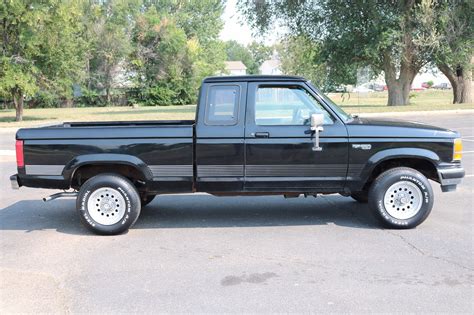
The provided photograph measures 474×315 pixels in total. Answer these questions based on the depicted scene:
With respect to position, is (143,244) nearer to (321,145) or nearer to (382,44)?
(321,145)

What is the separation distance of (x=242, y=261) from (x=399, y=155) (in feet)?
7.63

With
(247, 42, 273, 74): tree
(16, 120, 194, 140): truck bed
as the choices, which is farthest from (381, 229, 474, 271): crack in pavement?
(247, 42, 273, 74): tree

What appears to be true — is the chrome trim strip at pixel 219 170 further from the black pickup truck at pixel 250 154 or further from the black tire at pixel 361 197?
the black tire at pixel 361 197

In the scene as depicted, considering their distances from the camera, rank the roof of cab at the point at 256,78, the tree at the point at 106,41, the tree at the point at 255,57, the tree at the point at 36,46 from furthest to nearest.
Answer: the tree at the point at 255,57, the tree at the point at 106,41, the tree at the point at 36,46, the roof of cab at the point at 256,78

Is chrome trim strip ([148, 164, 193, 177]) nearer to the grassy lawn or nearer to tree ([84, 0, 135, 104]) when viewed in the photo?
the grassy lawn

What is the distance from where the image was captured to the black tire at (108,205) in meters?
6.32

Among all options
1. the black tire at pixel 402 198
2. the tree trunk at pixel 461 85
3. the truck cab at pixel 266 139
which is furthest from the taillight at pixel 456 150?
the tree trunk at pixel 461 85

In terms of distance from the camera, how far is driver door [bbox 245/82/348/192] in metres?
6.23

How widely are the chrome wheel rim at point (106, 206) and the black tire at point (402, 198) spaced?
3028 mm

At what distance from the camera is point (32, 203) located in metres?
8.29

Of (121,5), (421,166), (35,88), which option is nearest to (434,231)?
(421,166)

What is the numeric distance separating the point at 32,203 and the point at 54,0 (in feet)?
65.0

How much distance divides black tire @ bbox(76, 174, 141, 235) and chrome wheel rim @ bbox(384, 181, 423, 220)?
3.03 m

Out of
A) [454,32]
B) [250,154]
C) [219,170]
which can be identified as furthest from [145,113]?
[250,154]
